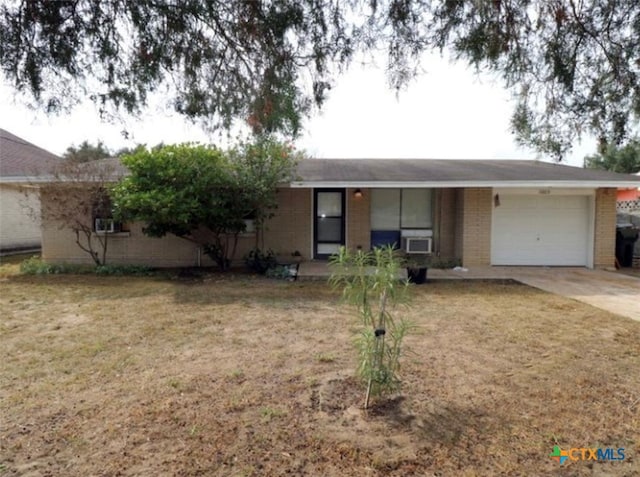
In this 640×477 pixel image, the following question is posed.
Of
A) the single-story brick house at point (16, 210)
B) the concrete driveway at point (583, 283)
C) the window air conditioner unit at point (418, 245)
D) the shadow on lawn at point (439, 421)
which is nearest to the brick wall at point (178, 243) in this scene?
the window air conditioner unit at point (418, 245)

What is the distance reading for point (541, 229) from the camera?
1058cm

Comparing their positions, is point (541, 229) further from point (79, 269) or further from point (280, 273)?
point (79, 269)

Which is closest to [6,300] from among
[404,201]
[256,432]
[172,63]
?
[172,63]

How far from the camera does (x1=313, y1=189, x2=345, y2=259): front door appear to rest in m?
11.0

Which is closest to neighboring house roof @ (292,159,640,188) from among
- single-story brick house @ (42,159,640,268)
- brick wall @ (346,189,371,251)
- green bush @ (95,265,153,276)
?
single-story brick house @ (42,159,640,268)

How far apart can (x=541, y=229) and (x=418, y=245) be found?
3262 millimetres

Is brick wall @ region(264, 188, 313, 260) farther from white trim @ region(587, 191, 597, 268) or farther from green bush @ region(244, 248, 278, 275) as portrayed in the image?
white trim @ region(587, 191, 597, 268)

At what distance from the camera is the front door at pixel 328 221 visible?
11.0m

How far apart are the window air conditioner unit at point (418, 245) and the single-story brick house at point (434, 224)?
27 millimetres

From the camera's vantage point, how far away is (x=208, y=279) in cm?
902

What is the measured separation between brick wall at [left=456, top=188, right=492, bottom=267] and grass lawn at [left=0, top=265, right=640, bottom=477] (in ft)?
14.2

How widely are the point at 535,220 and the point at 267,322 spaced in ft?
27.6

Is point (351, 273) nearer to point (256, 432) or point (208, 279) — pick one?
point (256, 432)

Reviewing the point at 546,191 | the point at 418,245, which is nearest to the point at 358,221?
the point at 418,245
